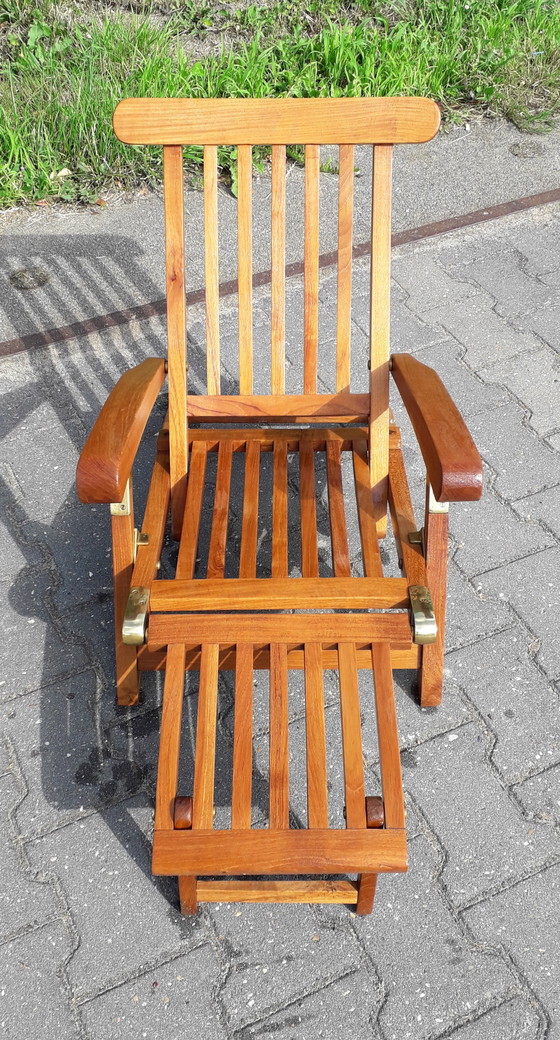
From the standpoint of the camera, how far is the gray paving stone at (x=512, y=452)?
2.80m

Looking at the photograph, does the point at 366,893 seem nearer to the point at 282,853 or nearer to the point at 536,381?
the point at 282,853

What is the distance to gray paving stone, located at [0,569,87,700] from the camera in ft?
7.47

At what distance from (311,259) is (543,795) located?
1.38 metres

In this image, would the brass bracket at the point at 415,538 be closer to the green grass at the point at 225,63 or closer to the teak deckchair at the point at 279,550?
the teak deckchair at the point at 279,550

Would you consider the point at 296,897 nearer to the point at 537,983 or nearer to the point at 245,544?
the point at 537,983

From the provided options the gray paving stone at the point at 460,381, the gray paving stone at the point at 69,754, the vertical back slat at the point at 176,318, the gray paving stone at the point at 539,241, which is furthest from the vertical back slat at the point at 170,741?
the gray paving stone at the point at 539,241

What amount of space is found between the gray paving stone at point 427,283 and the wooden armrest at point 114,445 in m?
1.72

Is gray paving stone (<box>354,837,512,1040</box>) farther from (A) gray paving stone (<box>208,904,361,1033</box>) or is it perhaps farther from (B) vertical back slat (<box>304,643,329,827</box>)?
(B) vertical back slat (<box>304,643,329,827</box>)

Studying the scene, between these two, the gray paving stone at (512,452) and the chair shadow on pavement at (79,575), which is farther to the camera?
the gray paving stone at (512,452)

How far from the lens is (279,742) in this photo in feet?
5.83

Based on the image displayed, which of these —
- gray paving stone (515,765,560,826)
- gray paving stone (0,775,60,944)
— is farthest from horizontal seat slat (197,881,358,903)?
gray paving stone (515,765,560,826)

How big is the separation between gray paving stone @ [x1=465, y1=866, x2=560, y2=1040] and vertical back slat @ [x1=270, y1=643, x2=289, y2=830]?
0.50 m

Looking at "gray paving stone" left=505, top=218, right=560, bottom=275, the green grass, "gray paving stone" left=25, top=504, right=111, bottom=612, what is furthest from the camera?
the green grass

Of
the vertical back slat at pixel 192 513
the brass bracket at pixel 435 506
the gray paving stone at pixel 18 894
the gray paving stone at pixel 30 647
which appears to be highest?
the brass bracket at pixel 435 506
